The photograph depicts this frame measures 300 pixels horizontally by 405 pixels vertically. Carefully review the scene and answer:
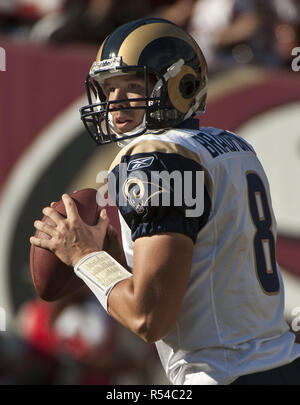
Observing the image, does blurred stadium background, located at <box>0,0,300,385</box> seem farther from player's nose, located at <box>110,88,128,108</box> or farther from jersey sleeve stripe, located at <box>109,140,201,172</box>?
jersey sleeve stripe, located at <box>109,140,201,172</box>

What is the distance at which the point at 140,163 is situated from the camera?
196 centimetres

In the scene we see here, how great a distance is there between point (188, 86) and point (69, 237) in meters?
0.58

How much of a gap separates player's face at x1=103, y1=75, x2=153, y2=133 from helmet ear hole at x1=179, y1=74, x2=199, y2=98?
9 centimetres

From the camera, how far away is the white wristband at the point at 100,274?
203cm

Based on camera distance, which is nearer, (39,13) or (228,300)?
(228,300)

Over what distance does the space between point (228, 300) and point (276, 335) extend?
0.20m

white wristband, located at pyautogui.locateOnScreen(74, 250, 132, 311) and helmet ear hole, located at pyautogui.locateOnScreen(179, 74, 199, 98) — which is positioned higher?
helmet ear hole, located at pyautogui.locateOnScreen(179, 74, 199, 98)

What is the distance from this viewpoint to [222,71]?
527 centimetres

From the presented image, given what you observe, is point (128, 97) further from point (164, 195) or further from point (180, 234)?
point (180, 234)

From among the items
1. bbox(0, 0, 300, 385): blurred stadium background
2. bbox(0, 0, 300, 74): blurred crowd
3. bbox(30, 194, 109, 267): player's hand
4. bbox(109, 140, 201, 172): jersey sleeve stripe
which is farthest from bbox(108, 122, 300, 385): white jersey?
bbox(0, 0, 300, 74): blurred crowd

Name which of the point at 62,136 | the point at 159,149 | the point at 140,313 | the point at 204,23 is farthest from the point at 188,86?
the point at 204,23

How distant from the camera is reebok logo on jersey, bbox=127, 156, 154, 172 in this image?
6.39 feet
